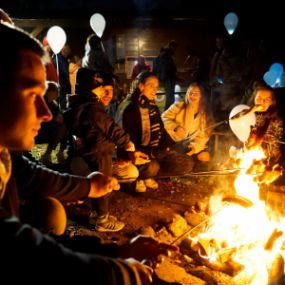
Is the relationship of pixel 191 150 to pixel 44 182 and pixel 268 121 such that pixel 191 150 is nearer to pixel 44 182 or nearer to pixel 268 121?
pixel 268 121

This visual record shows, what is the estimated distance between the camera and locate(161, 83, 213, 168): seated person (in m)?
8.04

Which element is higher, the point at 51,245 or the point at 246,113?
the point at 246,113

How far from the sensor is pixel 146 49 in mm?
18000

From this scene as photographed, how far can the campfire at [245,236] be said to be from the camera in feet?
14.0

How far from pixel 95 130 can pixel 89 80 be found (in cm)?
83

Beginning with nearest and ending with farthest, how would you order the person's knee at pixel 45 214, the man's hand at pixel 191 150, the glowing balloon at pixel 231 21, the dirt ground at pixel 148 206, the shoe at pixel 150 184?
1. the person's knee at pixel 45 214
2. the dirt ground at pixel 148 206
3. the shoe at pixel 150 184
4. the man's hand at pixel 191 150
5. the glowing balloon at pixel 231 21

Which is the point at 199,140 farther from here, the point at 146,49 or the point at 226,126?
the point at 146,49

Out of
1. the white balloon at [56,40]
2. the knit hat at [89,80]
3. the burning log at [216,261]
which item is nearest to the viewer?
the burning log at [216,261]

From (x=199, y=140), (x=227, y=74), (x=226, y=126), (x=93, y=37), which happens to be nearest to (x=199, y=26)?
(x=227, y=74)

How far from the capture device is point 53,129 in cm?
816

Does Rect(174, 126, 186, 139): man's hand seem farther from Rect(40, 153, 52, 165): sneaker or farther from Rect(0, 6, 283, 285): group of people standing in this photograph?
Rect(40, 153, 52, 165): sneaker

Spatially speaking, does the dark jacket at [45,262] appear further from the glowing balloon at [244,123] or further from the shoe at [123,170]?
the glowing balloon at [244,123]

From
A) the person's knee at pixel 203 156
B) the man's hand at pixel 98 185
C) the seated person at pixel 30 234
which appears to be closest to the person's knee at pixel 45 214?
the seated person at pixel 30 234

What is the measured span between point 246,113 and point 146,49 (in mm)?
12597
